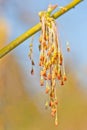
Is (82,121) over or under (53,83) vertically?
over

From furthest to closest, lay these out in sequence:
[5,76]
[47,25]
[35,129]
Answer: [35,129] → [5,76] → [47,25]

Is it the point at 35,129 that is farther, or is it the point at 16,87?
the point at 35,129

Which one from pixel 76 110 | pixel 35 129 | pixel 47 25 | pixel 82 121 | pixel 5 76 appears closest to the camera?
pixel 47 25

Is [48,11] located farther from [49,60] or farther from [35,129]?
[35,129]

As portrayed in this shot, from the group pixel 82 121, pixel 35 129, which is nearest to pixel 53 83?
pixel 35 129

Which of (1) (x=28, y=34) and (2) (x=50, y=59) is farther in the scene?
(2) (x=50, y=59)

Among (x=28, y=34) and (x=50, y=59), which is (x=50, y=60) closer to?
(x=50, y=59)

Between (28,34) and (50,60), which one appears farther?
(50,60)

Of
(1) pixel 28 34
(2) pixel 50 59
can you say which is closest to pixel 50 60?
(2) pixel 50 59
